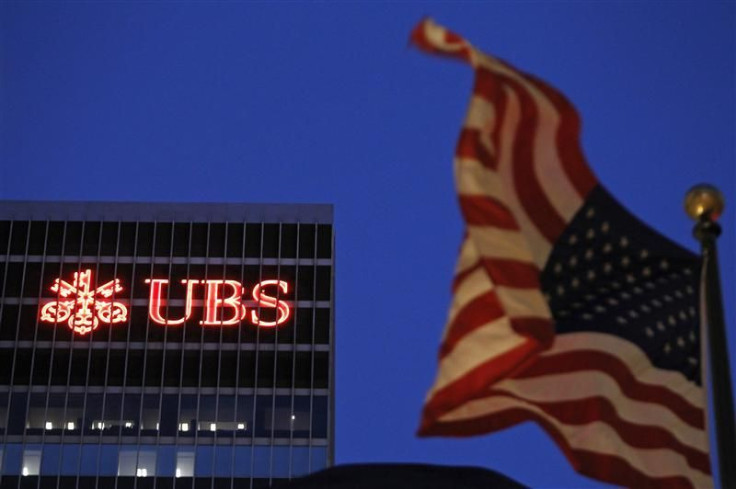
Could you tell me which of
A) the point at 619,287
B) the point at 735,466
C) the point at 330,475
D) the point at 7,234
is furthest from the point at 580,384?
the point at 7,234

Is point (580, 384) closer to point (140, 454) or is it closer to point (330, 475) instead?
point (330, 475)

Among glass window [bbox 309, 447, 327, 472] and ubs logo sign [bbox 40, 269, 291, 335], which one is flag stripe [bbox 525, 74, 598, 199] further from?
ubs logo sign [bbox 40, 269, 291, 335]

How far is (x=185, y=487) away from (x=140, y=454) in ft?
10.8

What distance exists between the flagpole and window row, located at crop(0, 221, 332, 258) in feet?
207

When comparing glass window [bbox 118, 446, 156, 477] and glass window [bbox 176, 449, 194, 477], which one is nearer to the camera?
glass window [bbox 176, 449, 194, 477]

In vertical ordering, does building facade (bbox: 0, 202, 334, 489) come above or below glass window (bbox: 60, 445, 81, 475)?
above

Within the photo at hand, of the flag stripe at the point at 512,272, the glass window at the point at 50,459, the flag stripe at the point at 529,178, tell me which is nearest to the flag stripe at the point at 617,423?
the flag stripe at the point at 529,178

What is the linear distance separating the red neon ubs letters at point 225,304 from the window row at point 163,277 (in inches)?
5.8

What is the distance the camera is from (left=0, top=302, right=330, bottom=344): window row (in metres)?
71.8

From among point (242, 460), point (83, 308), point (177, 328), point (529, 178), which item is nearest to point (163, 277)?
point (177, 328)

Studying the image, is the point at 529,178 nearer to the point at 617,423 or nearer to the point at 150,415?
the point at 617,423

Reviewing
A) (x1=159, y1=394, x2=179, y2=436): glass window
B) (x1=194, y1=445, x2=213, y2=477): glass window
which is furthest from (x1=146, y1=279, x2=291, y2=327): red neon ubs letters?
(x1=194, y1=445, x2=213, y2=477): glass window

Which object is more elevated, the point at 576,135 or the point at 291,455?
the point at 291,455

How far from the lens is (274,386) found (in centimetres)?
7031
